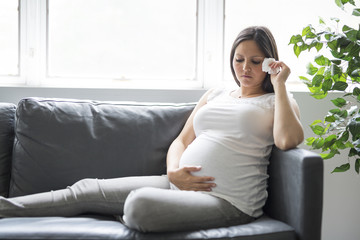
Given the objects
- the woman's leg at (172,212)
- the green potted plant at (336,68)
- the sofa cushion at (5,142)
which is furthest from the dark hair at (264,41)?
the sofa cushion at (5,142)

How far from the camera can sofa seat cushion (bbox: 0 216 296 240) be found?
1.28 m

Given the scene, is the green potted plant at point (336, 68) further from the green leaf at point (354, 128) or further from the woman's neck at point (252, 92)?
the woman's neck at point (252, 92)

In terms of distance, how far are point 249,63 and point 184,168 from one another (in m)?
0.53

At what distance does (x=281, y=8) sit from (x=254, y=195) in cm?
141

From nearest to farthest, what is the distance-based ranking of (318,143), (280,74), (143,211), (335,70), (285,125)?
(143,211), (285,125), (280,74), (335,70), (318,143)

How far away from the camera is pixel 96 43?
2.39m

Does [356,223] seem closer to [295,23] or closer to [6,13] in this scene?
[295,23]

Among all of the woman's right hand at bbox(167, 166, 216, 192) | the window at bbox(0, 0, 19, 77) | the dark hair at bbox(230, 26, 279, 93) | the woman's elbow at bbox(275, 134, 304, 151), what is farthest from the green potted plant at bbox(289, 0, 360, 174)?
the window at bbox(0, 0, 19, 77)

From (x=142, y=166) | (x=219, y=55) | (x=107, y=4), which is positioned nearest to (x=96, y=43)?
(x=107, y=4)

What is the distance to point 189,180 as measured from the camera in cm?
157

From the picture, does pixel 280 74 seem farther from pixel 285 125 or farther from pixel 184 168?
pixel 184 168

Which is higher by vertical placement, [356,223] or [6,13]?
[6,13]

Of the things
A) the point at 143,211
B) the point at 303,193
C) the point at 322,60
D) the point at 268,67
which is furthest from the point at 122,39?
the point at 303,193

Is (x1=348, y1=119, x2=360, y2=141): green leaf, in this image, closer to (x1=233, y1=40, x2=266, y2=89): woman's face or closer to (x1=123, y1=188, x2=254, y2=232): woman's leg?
(x1=233, y1=40, x2=266, y2=89): woman's face
